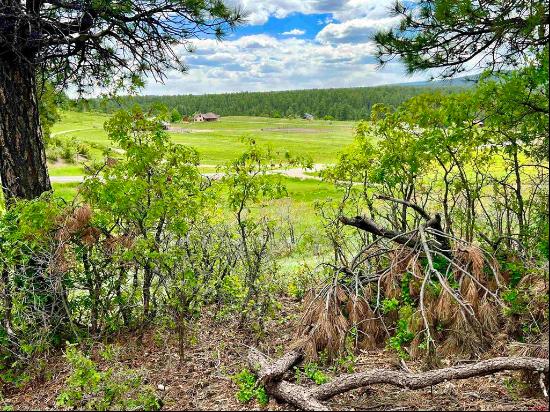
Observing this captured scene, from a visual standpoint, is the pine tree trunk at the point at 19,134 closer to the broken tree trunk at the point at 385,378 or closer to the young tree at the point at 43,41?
the young tree at the point at 43,41

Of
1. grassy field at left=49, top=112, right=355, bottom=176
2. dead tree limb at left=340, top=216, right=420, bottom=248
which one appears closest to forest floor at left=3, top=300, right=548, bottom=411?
dead tree limb at left=340, top=216, right=420, bottom=248

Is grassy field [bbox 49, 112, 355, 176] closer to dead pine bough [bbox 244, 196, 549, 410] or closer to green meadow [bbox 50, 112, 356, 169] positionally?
green meadow [bbox 50, 112, 356, 169]

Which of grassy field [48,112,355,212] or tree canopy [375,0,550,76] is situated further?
grassy field [48,112,355,212]

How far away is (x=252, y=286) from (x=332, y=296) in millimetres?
1021

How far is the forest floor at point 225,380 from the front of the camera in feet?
12.8

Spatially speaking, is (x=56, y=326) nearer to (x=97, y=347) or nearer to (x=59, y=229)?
(x=97, y=347)

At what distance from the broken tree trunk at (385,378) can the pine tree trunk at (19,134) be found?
12.4 feet

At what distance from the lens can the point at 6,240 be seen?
5207 millimetres

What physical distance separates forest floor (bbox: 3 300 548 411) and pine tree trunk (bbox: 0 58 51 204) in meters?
2.12

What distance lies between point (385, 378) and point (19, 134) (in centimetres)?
498

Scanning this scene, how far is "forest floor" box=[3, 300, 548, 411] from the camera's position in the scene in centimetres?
392

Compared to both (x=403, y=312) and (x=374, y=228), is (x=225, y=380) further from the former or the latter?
(x=374, y=228)

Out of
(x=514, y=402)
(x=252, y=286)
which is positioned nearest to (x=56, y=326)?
(x=252, y=286)

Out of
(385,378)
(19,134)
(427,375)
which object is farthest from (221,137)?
(427,375)
